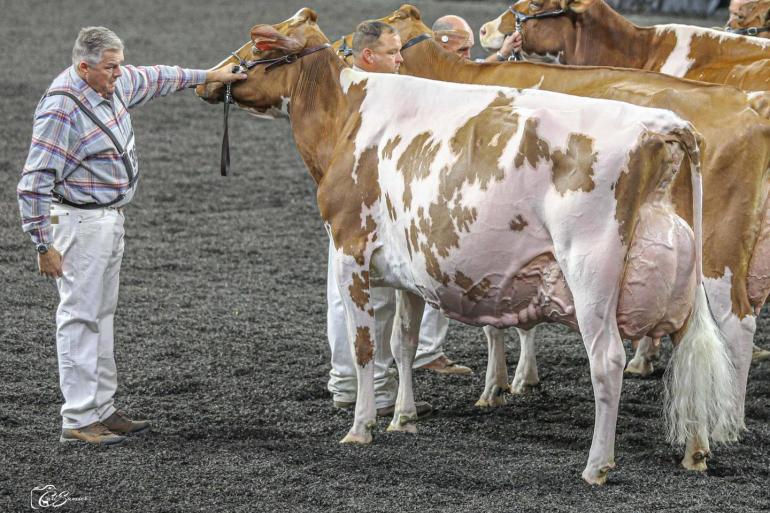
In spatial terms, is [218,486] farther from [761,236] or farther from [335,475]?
[761,236]

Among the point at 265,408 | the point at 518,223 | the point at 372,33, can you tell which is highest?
the point at 372,33

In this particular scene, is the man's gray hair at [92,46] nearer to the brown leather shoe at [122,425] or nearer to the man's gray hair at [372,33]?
the man's gray hair at [372,33]

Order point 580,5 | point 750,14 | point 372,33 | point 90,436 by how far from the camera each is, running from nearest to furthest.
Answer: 1. point 90,436
2. point 372,33
3. point 580,5
4. point 750,14

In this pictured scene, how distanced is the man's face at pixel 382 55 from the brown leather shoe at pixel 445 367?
2003 millimetres

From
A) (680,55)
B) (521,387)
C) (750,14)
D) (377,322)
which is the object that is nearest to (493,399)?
(521,387)

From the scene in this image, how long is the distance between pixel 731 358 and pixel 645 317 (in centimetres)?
98

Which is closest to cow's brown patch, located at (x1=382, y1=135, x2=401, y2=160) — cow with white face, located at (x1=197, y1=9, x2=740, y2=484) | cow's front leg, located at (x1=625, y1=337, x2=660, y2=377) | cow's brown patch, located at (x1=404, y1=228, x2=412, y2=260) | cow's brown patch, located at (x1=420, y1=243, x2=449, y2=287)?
cow with white face, located at (x1=197, y1=9, x2=740, y2=484)

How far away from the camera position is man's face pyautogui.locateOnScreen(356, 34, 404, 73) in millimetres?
6316

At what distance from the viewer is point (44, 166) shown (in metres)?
5.46

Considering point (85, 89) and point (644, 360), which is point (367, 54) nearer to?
point (85, 89)

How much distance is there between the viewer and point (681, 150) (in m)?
4.93

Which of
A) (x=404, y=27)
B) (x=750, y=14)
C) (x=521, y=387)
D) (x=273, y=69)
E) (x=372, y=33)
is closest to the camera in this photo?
(x=273, y=69)

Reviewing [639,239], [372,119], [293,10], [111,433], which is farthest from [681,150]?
[293,10]

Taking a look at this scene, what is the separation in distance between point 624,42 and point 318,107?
8.57 ft
